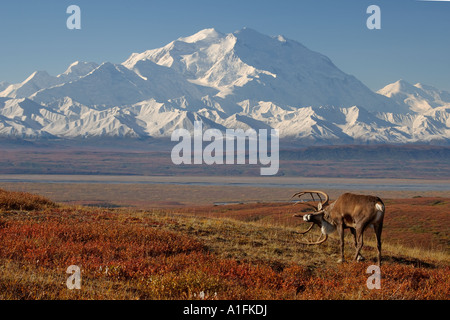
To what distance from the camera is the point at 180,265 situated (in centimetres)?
1111

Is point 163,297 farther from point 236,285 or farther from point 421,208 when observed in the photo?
point 421,208

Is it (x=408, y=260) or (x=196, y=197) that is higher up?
(x=408, y=260)

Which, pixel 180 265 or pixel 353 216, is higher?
pixel 353 216

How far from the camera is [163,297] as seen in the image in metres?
8.54

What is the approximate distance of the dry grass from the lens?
29.0ft

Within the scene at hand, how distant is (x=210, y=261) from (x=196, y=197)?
119465 mm

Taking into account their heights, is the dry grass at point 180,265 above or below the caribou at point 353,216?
below

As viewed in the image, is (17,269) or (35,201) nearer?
(17,269)

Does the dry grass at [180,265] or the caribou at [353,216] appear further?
the caribou at [353,216]

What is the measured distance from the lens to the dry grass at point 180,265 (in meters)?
8.84

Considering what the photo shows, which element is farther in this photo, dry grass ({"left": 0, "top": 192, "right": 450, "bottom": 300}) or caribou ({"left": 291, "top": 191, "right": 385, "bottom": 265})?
caribou ({"left": 291, "top": 191, "right": 385, "bottom": 265})

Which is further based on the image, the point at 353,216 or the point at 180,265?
the point at 353,216

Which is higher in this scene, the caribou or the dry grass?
the caribou
